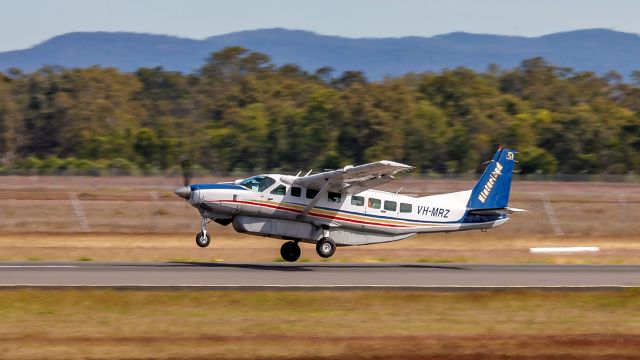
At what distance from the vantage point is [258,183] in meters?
30.4

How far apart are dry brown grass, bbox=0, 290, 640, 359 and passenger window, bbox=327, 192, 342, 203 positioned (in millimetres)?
9608

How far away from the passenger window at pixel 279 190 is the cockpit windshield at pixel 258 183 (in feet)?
0.67

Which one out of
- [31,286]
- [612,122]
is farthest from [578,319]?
[612,122]

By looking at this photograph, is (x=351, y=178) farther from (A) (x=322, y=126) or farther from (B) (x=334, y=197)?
(A) (x=322, y=126)

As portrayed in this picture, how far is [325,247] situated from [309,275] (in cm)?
522

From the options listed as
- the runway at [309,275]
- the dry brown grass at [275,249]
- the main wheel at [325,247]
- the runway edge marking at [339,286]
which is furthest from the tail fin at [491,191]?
the runway edge marking at [339,286]

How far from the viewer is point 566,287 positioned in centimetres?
2298

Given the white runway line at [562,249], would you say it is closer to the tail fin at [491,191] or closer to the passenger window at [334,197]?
the tail fin at [491,191]

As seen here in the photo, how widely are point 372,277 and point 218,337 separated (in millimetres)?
9576

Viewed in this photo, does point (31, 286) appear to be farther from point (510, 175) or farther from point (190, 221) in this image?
point (190, 221)

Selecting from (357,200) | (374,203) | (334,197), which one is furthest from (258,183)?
(374,203)

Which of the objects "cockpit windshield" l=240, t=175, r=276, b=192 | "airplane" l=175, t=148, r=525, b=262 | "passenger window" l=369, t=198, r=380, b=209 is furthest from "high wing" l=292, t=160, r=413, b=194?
"cockpit windshield" l=240, t=175, r=276, b=192

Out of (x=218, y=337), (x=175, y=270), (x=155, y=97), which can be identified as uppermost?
(x=218, y=337)

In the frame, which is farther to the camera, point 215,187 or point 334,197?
point 334,197
